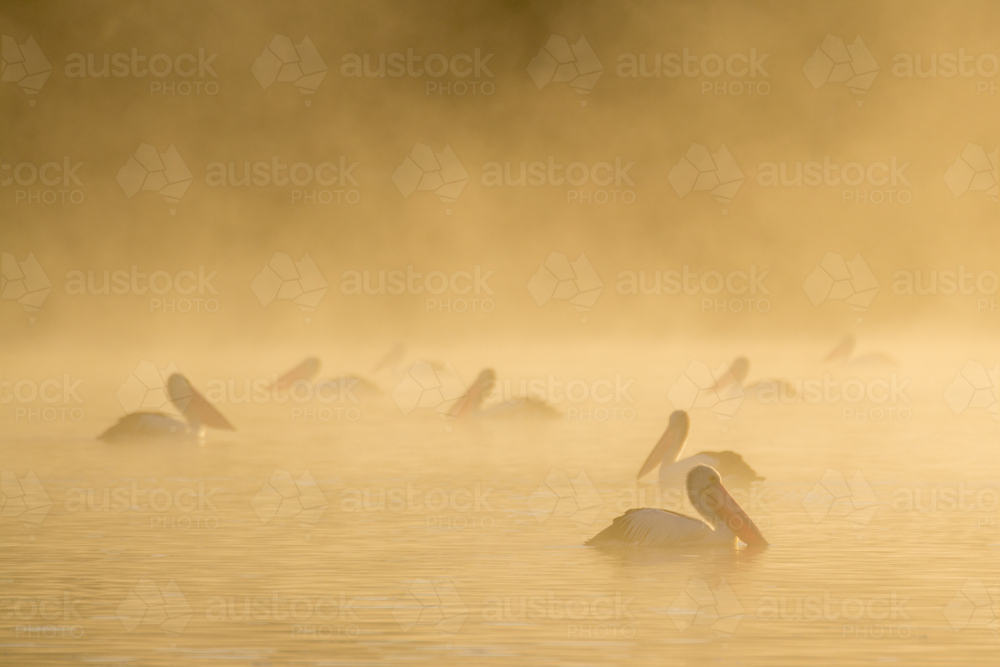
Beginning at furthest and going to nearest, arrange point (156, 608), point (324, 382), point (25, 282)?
1. point (25, 282)
2. point (324, 382)
3. point (156, 608)

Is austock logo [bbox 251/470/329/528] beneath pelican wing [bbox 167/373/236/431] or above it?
beneath

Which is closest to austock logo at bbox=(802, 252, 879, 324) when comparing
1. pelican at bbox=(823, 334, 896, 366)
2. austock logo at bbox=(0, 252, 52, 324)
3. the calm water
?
pelican at bbox=(823, 334, 896, 366)

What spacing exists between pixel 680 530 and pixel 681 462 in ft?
11.5

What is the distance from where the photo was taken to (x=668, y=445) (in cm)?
1441

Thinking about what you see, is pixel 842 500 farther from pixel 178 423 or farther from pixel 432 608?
pixel 178 423

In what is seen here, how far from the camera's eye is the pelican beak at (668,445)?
14.3 meters

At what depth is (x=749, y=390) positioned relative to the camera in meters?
23.0

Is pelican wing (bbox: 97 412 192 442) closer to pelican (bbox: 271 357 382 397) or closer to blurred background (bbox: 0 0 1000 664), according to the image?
pelican (bbox: 271 357 382 397)

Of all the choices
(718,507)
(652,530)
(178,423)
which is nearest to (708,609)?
(652,530)

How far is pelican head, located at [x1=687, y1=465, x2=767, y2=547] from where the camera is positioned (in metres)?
10.5

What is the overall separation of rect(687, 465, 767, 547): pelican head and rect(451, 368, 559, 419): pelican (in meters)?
8.84

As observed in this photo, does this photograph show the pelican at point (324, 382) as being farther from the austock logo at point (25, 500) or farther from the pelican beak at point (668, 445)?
the pelican beak at point (668, 445)

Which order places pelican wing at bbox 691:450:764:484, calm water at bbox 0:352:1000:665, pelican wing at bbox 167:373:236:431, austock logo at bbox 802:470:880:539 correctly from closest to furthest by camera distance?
calm water at bbox 0:352:1000:665 → austock logo at bbox 802:470:880:539 → pelican wing at bbox 691:450:764:484 → pelican wing at bbox 167:373:236:431

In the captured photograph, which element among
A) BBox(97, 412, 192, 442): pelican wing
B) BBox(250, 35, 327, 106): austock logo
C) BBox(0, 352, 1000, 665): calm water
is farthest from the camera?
BBox(250, 35, 327, 106): austock logo
